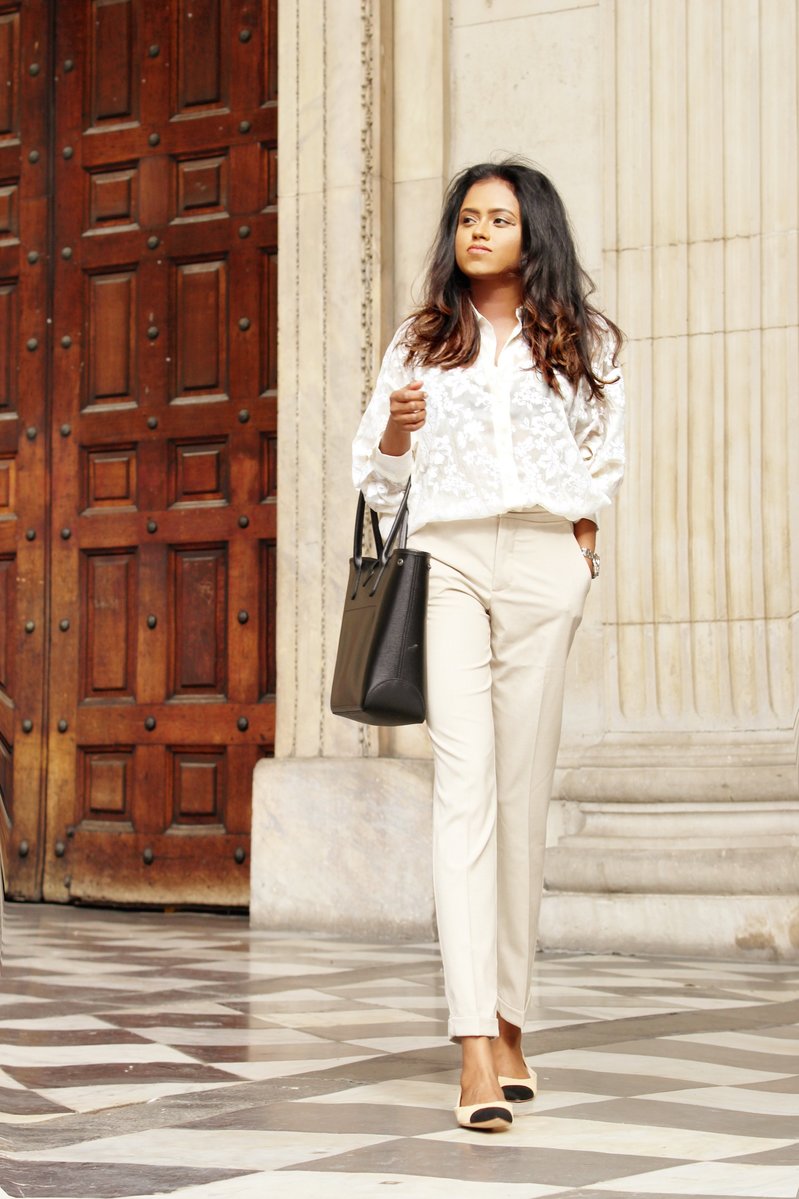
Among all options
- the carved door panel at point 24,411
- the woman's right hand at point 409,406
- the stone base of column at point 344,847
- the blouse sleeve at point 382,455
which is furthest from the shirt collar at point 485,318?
the carved door panel at point 24,411

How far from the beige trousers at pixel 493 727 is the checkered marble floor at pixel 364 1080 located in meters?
0.29

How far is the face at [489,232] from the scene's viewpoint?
11.9 ft

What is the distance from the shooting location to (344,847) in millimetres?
6742

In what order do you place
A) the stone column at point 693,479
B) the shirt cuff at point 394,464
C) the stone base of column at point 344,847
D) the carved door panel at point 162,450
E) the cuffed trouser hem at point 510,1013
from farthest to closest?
the carved door panel at point 162,450, the stone base of column at point 344,847, the stone column at point 693,479, the shirt cuff at point 394,464, the cuffed trouser hem at point 510,1013

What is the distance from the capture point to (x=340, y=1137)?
3.13m

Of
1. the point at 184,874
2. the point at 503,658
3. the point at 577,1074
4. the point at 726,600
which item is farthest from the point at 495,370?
the point at 184,874

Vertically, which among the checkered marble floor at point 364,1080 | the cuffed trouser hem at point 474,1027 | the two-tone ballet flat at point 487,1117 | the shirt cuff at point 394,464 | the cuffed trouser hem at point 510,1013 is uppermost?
the shirt cuff at point 394,464

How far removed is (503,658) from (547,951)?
3.04 meters

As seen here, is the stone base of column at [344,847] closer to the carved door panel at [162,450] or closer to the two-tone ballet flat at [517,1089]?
the carved door panel at [162,450]

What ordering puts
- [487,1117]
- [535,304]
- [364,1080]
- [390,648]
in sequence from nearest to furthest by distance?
1. [487,1117]
2. [390,648]
3. [535,304]
4. [364,1080]

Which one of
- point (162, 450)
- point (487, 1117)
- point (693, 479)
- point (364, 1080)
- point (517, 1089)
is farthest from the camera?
point (162, 450)

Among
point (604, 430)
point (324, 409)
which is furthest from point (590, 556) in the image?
point (324, 409)

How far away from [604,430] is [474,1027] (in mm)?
1168

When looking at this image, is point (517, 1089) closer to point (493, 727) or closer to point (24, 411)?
point (493, 727)
